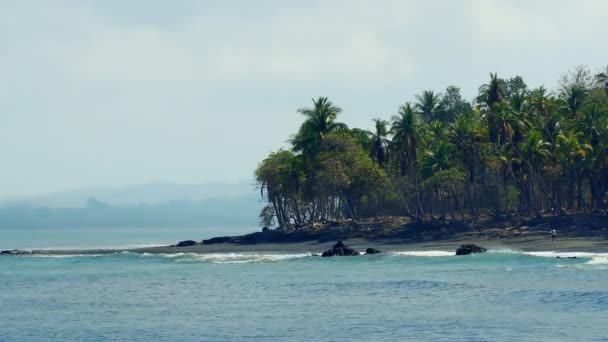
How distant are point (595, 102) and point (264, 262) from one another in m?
41.4

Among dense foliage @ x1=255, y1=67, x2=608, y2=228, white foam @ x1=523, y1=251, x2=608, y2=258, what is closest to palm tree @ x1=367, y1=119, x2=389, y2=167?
dense foliage @ x1=255, y1=67, x2=608, y2=228

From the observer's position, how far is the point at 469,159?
10200 cm

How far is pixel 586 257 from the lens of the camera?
70.9 m

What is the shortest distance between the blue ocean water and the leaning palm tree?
2823 cm

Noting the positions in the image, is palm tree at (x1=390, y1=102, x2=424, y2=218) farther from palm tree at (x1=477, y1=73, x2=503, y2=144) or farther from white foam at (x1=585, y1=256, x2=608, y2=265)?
white foam at (x1=585, y1=256, x2=608, y2=265)

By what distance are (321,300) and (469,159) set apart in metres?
50.3

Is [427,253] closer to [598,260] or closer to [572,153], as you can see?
[598,260]

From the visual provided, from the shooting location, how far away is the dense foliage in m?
96.3

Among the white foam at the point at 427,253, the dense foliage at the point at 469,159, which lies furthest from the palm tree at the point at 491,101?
the white foam at the point at 427,253

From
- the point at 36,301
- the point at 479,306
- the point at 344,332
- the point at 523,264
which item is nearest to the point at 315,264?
the point at 523,264

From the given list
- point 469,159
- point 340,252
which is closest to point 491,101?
point 469,159

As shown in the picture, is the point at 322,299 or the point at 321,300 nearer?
the point at 321,300

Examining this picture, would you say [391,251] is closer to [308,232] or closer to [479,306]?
[308,232]

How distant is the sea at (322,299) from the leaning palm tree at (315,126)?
27626mm
